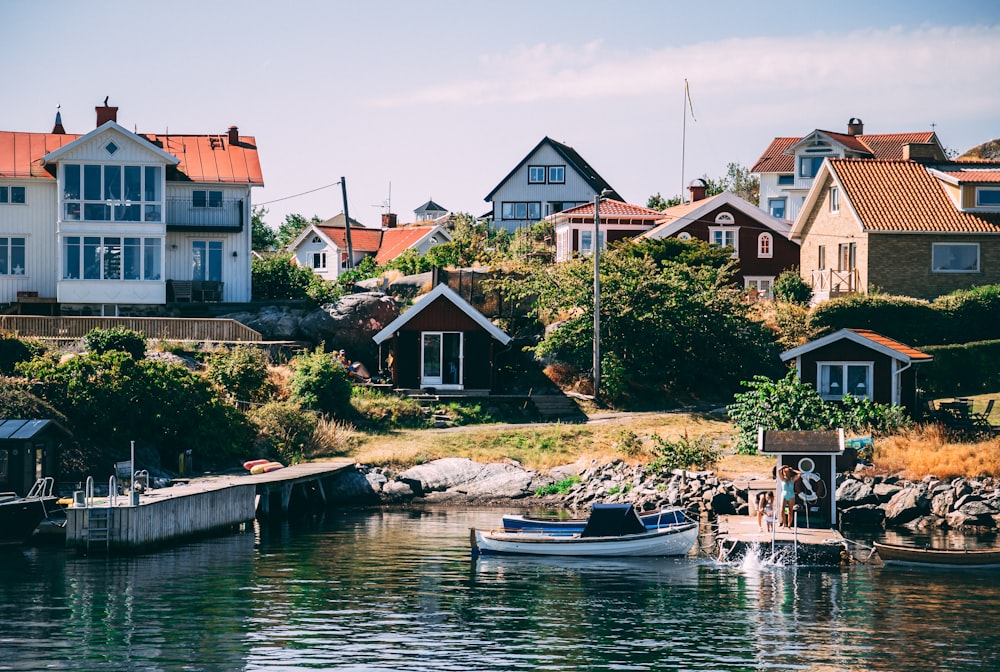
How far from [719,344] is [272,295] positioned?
22.9 m

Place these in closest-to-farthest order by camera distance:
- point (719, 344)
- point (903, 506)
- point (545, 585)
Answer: point (545, 585) < point (903, 506) < point (719, 344)

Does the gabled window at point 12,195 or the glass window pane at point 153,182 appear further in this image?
the gabled window at point 12,195

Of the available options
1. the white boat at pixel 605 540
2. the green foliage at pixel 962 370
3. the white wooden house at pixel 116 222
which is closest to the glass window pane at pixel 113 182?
the white wooden house at pixel 116 222

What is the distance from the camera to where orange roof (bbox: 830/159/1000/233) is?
208 ft

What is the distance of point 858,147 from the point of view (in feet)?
291

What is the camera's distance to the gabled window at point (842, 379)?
50594mm

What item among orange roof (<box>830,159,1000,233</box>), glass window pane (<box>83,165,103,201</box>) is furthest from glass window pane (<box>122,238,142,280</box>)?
orange roof (<box>830,159,1000,233</box>)

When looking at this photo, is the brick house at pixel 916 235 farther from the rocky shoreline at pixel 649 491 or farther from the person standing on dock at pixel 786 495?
the person standing on dock at pixel 786 495

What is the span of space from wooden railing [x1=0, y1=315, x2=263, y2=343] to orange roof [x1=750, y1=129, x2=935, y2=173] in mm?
48614

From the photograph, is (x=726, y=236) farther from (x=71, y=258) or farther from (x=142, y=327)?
(x=71, y=258)

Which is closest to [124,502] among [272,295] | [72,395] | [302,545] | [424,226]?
[302,545]

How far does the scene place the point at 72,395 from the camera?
4528 cm

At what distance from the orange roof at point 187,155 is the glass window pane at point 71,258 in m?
3.63

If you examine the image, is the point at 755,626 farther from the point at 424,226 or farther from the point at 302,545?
the point at 424,226
